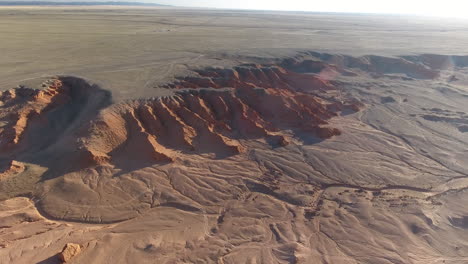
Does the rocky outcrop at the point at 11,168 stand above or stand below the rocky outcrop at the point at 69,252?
above

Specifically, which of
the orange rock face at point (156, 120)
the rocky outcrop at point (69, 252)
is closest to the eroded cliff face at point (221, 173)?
the orange rock face at point (156, 120)

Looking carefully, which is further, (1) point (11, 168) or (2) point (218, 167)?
(2) point (218, 167)

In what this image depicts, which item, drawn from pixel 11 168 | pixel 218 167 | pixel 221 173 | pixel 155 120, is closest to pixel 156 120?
pixel 155 120

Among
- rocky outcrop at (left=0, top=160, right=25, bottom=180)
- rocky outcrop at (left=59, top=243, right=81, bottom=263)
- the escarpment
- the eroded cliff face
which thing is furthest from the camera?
the escarpment

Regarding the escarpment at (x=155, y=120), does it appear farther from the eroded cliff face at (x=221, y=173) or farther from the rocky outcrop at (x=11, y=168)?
the rocky outcrop at (x=11, y=168)

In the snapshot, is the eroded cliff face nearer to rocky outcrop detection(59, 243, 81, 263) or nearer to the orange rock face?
the orange rock face

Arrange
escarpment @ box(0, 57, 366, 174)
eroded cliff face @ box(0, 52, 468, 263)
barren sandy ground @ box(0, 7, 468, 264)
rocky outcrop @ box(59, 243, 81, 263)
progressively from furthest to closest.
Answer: escarpment @ box(0, 57, 366, 174) → eroded cliff face @ box(0, 52, 468, 263) → barren sandy ground @ box(0, 7, 468, 264) → rocky outcrop @ box(59, 243, 81, 263)

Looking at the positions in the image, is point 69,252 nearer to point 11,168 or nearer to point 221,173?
point 11,168

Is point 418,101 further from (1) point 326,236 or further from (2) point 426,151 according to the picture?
(1) point 326,236

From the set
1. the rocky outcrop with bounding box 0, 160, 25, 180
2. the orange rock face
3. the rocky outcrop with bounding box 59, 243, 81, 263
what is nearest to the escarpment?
the orange rock face
